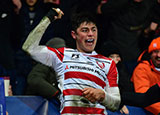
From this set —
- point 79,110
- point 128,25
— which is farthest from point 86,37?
point 128,25

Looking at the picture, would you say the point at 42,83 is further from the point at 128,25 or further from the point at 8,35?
the point at 128,25

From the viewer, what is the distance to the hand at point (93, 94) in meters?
3.33

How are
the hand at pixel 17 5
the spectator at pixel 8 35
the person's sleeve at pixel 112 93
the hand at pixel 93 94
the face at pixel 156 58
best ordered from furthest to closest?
1. the hand at pixel 17 5
2. the spectator at pixel 8 35
3. the face at pixel 156 58
4. the person's sleeve at pixel 112 93
5. the hand at pixel 93 94

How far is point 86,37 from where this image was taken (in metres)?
3.80

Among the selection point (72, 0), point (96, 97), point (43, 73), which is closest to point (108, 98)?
point (96, 97)

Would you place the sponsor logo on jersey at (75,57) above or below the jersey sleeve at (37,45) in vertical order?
below

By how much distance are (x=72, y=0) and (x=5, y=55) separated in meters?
1.82

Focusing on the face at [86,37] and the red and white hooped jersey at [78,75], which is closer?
the red and white hooped jersey at [78,75]

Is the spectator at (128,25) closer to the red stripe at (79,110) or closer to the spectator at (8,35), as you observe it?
the spectator at (8,35)

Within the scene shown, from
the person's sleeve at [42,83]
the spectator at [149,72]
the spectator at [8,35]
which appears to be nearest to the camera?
the person's sleeve at [42,83]

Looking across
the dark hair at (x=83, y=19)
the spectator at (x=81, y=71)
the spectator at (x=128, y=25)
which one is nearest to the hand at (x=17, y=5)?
the spectator at (x=128, y=25)

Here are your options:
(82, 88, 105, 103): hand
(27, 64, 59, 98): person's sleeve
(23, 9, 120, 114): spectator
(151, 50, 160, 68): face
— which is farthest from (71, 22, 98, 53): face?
(151, 50, 160, 68): face

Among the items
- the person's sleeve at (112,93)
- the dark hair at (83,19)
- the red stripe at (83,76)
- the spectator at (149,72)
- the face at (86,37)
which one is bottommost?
the spectator at (149,72)

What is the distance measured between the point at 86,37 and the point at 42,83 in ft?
3.18
